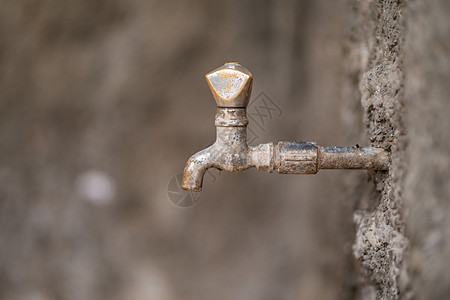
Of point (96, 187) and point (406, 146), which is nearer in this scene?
point (406, 146)

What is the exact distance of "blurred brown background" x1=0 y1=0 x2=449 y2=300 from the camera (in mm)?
1154

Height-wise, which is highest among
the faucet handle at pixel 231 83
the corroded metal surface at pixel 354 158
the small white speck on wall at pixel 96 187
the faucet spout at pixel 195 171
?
the faucet handle at pixel 231 83

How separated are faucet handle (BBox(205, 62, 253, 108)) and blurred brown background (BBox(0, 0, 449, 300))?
549 mm

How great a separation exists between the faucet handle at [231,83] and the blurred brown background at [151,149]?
55cm

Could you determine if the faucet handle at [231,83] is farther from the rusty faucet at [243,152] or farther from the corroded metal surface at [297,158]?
the corroded metal surface at [297,158]

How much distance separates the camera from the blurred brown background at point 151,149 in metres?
1.15

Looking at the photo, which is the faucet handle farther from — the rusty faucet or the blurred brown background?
the blurred brown background

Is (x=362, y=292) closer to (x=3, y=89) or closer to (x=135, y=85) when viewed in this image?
(x=135, y=85)

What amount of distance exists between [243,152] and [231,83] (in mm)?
114

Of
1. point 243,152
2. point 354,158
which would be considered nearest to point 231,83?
point 243,152

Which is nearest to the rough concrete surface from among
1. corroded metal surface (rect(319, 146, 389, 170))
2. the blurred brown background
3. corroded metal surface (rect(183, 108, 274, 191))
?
corroded metal surface (rect(319, 146, 389, 170))

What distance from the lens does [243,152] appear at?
61 centimetres

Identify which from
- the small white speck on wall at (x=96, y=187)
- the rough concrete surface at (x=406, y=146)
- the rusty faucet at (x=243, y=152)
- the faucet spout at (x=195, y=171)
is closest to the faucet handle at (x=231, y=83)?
the rusty faucet at (x=243, y=152)

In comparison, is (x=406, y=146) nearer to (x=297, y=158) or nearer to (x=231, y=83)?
(x=297, y=158)
